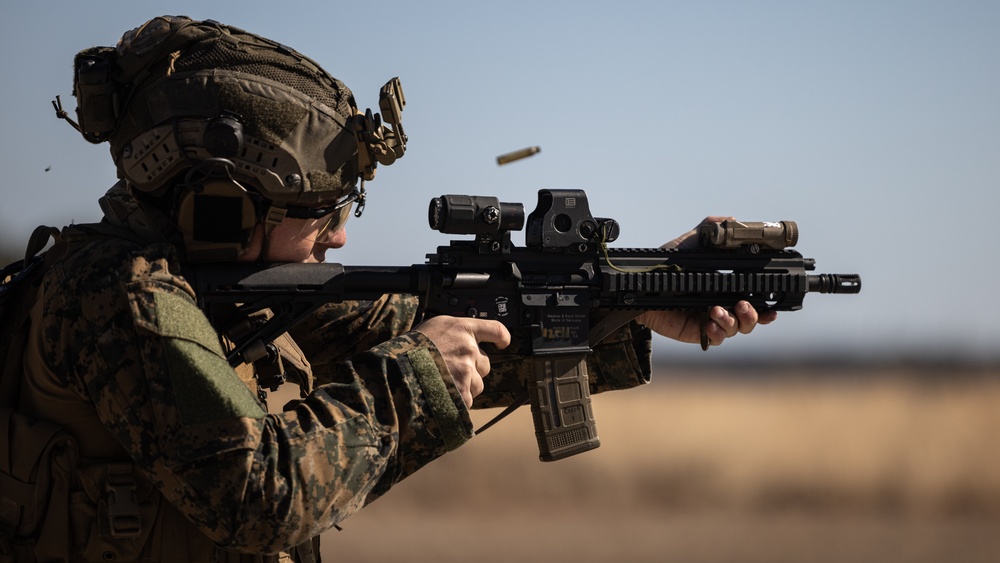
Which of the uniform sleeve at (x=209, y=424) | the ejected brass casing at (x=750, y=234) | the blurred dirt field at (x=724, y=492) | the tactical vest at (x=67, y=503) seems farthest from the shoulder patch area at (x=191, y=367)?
the blurred dirt field at (x=724, y=492)

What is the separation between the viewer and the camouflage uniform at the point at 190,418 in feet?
13.8

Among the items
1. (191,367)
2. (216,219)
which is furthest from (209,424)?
(216,219)

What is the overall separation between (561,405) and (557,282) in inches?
25.6

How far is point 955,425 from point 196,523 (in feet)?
81.3

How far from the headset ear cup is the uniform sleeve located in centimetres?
36

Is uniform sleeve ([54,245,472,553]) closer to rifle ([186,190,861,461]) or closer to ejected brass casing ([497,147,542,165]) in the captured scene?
rifle ([186,190,861,461])

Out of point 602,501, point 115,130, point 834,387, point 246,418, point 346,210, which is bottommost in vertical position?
point 834,387

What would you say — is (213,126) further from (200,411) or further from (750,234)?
(750,234)

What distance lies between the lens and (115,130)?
16.8 feet

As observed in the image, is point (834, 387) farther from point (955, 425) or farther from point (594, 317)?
point (594, 317)

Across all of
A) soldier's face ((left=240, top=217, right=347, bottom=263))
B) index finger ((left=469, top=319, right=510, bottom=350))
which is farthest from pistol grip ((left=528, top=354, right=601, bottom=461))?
soldier's face ((left=240, top=217, right=347, bottom=263))

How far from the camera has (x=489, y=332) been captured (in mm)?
5336

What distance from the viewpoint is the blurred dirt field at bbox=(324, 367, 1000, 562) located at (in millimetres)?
18484

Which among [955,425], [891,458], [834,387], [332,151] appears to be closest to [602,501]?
[891,458]
